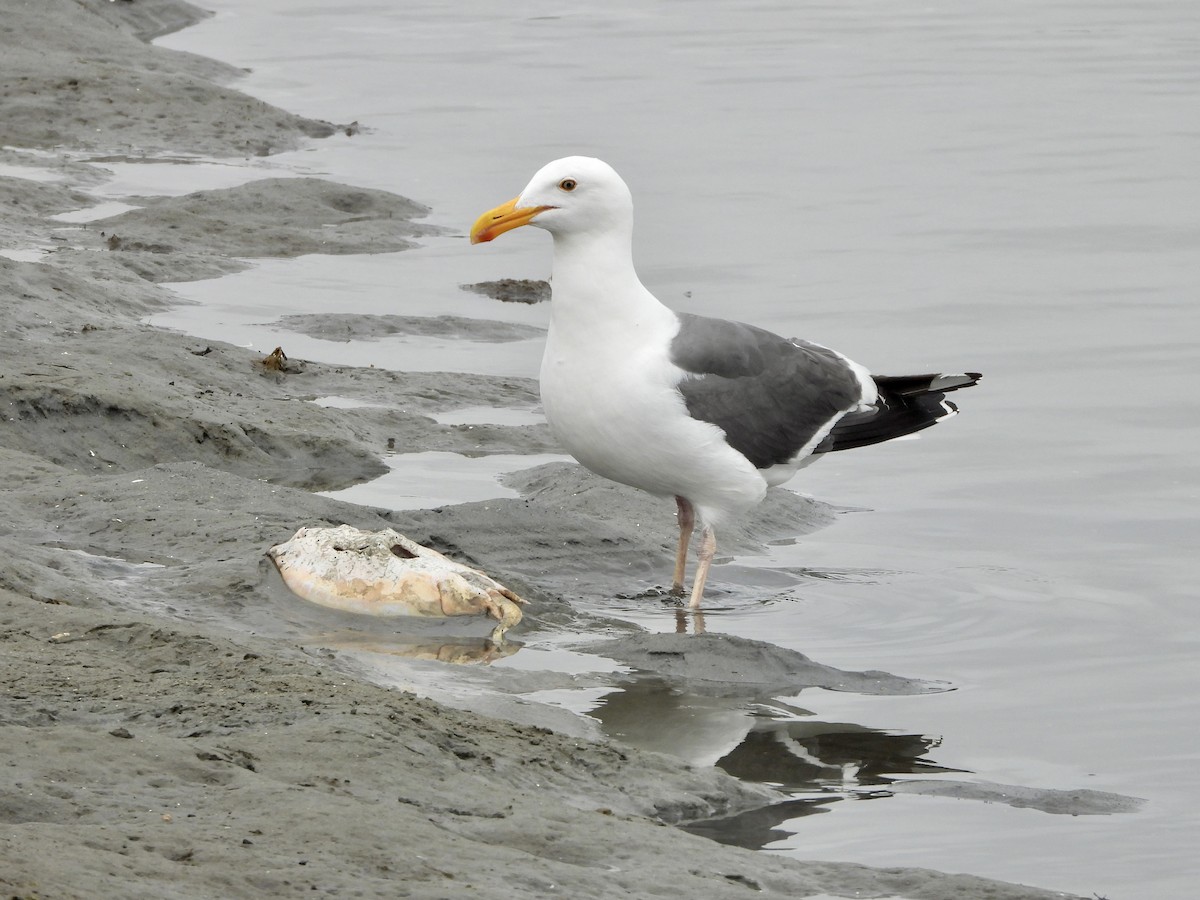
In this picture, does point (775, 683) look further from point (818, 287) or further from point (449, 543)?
point (818, 287)

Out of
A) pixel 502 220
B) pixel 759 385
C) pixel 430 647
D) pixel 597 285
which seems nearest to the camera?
pixel 430 647

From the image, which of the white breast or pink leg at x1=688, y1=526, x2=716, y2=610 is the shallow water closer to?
pink leg at x1=688, y1=526, x2=716, y2=610

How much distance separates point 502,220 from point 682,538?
1493 millimetres

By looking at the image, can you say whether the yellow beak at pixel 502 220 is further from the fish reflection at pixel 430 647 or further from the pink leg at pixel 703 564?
the fish reflection at pixel 430 647

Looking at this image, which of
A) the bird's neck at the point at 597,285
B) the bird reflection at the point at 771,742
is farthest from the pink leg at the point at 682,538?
the bird reflection at the point at 771,742

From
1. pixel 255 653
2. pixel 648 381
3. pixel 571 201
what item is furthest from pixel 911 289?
pixel 255 653

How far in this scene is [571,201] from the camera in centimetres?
700

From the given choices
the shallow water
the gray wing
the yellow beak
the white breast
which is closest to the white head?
the yellow beak

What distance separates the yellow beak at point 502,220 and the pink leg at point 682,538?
129 centimetres

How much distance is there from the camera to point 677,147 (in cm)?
1662

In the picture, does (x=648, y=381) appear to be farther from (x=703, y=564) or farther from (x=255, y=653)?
(x=255, y=653)

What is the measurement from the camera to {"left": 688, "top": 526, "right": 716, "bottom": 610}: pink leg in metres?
7.04

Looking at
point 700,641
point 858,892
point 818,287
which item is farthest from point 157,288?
point 858,892

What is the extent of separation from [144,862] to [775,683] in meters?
3.05
